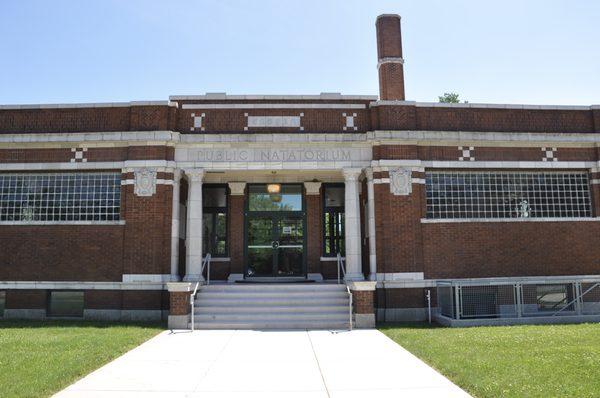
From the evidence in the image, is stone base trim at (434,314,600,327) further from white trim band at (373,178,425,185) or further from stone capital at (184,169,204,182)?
stone capital at (184,169,204,182)

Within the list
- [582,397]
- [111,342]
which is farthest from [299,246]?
[582,397]

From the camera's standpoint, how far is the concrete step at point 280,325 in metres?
12.6

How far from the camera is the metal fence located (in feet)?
43.4

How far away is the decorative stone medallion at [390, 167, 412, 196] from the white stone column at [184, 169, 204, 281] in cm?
584

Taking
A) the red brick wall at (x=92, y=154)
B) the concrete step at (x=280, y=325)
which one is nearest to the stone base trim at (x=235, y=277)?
the concrete step at (x=280, y=325)

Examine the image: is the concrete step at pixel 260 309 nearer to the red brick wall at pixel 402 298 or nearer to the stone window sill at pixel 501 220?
the red brick wall at pixel 402 298

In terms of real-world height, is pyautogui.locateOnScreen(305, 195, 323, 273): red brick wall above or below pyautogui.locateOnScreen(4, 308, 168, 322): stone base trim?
above

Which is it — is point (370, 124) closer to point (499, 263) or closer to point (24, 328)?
point (499, 263)

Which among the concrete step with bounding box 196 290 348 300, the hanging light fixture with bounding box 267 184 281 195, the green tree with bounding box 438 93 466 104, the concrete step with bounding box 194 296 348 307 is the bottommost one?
the concrete step with bounding box 194 296 348 307

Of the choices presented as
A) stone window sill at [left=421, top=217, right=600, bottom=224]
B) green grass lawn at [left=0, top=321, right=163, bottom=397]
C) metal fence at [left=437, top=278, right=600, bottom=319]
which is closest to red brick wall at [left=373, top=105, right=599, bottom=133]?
stone window sill at [left=421, top=217, right=600, bottom=224]

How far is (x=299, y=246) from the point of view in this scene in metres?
17.3

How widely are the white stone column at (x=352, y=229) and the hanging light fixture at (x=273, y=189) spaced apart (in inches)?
137

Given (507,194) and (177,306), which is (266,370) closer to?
(177,306)

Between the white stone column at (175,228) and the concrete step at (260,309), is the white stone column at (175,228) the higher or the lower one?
the higher one
